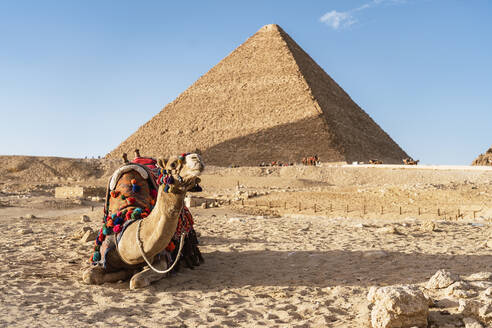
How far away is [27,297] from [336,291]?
2.47 meters

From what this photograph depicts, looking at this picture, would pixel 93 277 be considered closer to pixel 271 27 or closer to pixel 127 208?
pixel 127 208

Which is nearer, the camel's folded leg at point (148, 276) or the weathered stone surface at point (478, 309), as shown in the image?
the weathered stone surface at point (478, 309)

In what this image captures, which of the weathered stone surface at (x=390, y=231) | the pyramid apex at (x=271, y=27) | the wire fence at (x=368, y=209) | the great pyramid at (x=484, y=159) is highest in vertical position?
the pyramid apex at (x=271, y=27)

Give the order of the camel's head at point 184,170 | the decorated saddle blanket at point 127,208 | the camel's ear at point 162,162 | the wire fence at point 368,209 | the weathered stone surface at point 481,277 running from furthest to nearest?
the wire fence at point 368,209 → the decorated saddle blanket at point 127,208 → the weathered stone surface at point 481,277 → the camel's ear at point 162,162 → the camel's head at point 184,170

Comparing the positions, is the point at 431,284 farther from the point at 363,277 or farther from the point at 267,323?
the point at 267,323

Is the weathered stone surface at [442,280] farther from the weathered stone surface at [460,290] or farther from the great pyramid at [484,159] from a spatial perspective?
the great pyramid at [484,159]

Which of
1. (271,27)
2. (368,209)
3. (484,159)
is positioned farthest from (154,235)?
(271,27)

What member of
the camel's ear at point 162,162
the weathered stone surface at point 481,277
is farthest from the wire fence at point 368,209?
the camel's ear at point 162,162

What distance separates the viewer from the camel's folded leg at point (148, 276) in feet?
12.8

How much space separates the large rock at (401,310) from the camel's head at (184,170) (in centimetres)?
144

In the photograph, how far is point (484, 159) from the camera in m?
29.3

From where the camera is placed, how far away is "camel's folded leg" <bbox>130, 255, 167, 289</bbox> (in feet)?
12.8

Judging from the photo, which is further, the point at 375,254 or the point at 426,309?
the point at 375,254

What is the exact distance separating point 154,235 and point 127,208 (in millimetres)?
985
